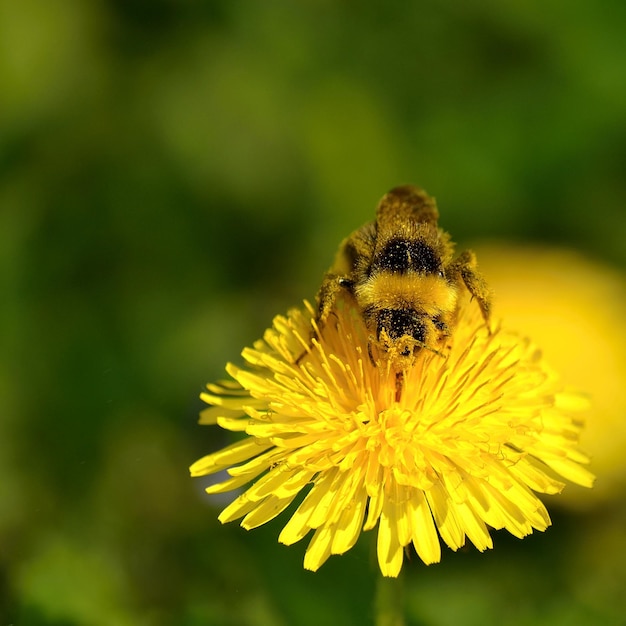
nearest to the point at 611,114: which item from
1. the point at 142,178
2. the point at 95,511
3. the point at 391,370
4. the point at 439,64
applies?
the point at 439,64

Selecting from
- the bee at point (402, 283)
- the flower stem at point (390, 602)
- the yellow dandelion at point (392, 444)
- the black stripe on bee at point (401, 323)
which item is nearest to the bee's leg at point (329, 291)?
the bee at point (402, 283)

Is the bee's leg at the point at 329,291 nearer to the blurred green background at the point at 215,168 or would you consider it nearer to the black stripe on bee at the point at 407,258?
the black stripe on bee at the point at 407,258

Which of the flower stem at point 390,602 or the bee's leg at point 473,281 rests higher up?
the bee's leg at point 473,281

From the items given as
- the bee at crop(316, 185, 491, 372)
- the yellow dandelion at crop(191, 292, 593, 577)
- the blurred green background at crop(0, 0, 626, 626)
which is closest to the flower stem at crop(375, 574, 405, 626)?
the yellow dandelion at crop(191, 292, 593, 577)

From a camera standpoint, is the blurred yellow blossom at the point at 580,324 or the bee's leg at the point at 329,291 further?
the blurred yellow blossom at the point at 580,324

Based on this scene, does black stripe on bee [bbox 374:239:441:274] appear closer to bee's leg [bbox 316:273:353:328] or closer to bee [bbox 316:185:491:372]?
bee [bbox 316:185:491:372]
